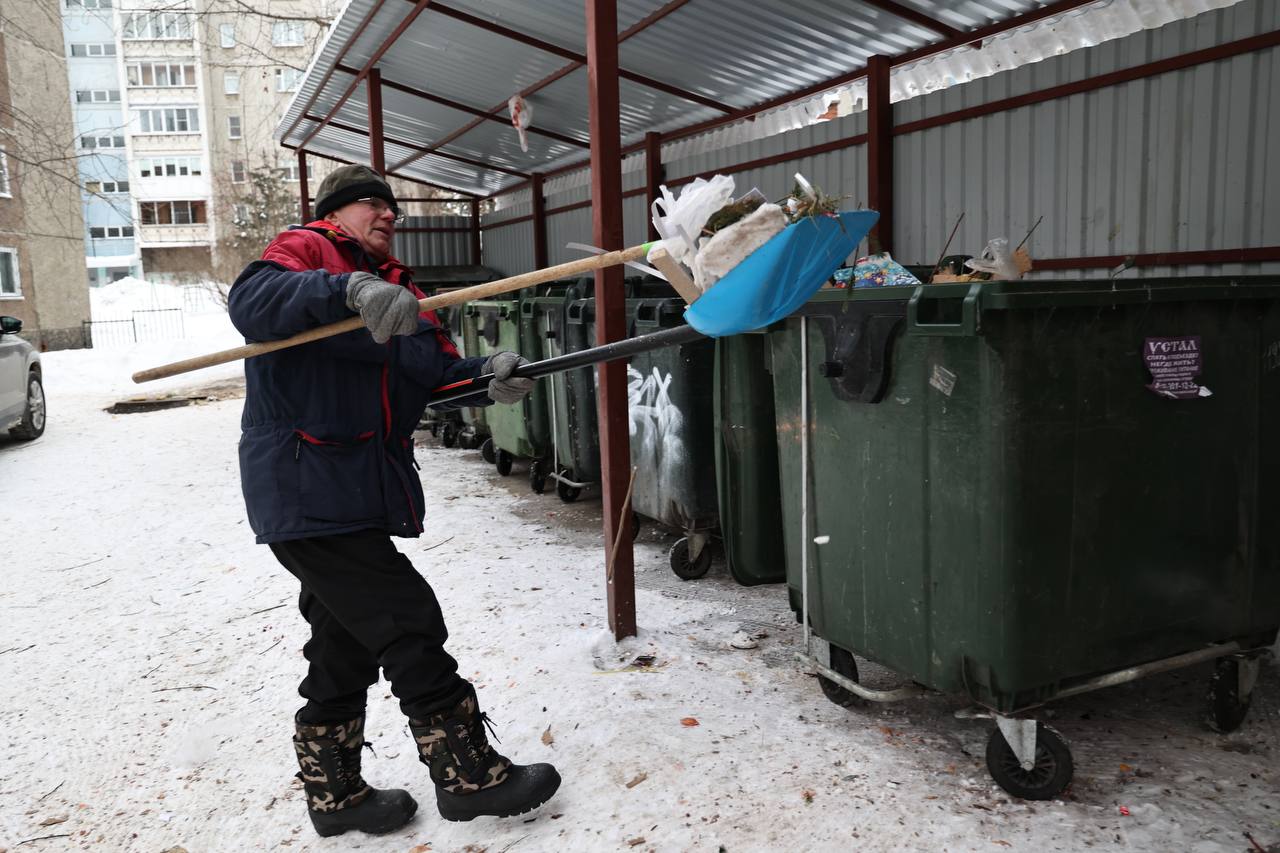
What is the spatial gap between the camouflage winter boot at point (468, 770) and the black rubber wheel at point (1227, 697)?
2065 millimetres

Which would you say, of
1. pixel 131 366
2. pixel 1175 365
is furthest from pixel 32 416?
pixel 1175 365

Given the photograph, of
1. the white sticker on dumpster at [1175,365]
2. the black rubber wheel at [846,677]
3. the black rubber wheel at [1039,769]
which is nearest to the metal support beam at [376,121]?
the black rubber wheel at [846,677]

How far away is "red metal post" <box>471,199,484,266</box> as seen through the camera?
15785mm

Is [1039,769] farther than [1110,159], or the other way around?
[1110,159]

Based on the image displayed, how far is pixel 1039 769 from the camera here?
2.60 meters

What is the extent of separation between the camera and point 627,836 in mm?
2498

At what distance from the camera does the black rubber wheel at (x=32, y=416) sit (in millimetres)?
10461

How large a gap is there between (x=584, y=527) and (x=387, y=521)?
11.4 feet

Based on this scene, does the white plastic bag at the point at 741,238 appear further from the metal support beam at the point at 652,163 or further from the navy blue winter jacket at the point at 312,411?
the metal support beam at the point at 652,163

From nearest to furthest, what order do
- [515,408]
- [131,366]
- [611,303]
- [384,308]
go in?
[384,308]
[611,303]
[515,408]
[131,366]

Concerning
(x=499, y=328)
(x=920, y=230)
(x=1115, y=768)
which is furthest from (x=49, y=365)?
(x=1115, y=768)

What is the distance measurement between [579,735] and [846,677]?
88cm

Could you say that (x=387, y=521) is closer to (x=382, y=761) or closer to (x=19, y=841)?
(x=382, y=761)

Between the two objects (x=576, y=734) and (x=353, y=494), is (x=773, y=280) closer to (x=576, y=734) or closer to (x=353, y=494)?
(x=353, y=494)
